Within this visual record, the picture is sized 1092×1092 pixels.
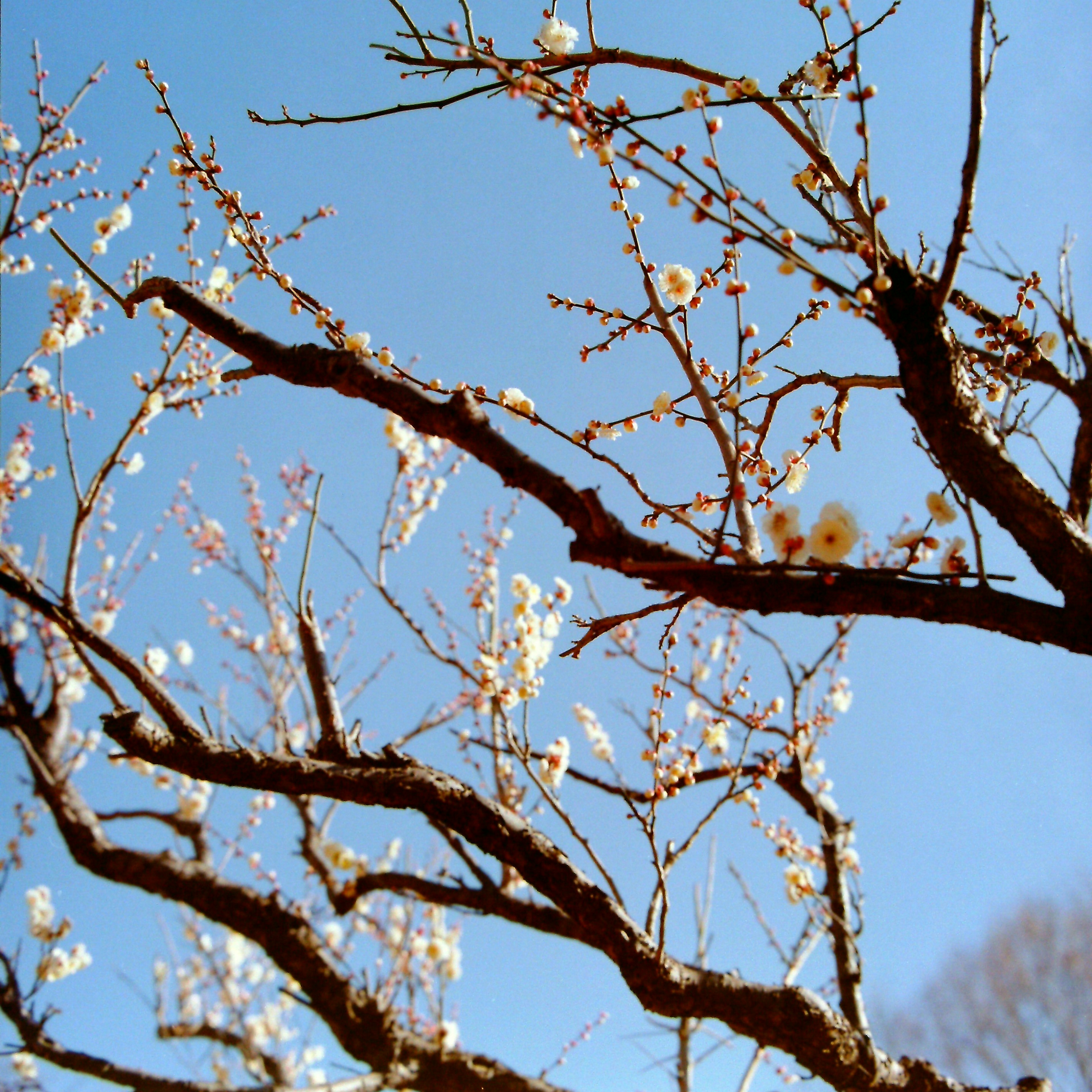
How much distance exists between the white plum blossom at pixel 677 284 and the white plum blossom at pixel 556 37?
0.70 m

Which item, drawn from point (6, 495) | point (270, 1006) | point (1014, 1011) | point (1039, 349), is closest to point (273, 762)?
point (1039, 349)

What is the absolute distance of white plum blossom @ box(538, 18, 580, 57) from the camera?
204cm

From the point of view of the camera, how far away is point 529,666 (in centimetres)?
325

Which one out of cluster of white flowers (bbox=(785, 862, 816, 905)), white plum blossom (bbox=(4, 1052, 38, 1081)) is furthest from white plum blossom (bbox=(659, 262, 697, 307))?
white plum blossom (bbox=(4, 1052, 38, 1081))

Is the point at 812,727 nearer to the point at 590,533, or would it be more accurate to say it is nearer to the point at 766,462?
the point at 766,462

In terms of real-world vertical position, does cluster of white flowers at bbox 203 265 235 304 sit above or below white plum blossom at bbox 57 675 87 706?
above

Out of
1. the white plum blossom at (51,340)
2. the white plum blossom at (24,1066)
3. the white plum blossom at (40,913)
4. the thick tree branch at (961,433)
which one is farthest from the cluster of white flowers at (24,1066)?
the thick tree branch at (961,433)

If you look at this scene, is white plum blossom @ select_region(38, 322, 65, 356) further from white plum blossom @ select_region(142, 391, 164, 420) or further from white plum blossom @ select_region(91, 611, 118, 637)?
white plum blossom @ select_region(91, 611, 118, 637)

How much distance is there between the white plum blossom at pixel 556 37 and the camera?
2.04 metres

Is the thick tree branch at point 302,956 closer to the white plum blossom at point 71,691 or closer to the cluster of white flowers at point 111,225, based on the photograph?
the white plum blossom at point 71,691

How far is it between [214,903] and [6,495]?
3.00 metres

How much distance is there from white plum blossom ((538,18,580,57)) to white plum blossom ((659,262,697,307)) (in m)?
0.70

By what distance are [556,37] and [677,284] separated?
2.64ft

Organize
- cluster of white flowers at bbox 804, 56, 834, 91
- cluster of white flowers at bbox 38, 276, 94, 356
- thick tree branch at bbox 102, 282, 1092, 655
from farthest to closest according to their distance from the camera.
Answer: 1. cluster of white flowers at bbox 38, 276, 94, 356
2. cluster of white flowers at bbox 804, 56, 834, 91
3. thick tree branch at bbox 102, 282, 1092, 655
